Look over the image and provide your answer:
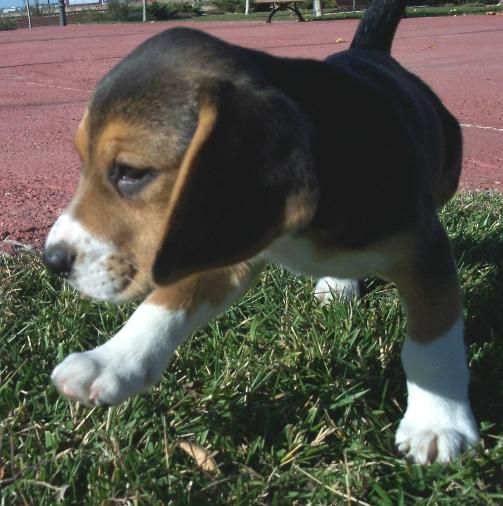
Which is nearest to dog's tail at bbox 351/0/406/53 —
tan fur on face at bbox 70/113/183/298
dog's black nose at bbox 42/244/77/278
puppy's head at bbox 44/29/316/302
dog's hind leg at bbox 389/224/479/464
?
dog's hind leg at bbox 389/224/479/464

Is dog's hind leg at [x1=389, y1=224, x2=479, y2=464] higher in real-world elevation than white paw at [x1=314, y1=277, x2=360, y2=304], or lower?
higher

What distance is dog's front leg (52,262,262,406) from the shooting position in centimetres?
266

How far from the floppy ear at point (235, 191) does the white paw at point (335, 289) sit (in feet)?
4.44

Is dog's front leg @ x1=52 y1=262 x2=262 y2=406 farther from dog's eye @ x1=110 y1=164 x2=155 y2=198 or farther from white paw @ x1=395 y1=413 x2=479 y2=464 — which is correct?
white paw @ x1=395 y1=413 x2=479 y2=464

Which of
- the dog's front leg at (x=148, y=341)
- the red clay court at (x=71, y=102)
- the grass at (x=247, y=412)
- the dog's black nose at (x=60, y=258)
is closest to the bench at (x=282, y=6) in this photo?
the red clay court at (x=71, y=102)

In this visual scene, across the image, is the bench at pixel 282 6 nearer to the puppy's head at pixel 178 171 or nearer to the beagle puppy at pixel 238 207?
Answer: the beagle puppy at pixel 238 207

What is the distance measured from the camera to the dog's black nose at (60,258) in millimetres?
2527

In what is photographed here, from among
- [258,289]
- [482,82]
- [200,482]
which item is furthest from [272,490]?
[482,82]

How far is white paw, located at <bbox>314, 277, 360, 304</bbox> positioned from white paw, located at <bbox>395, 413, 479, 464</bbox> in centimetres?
99

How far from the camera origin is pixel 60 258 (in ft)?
8.33

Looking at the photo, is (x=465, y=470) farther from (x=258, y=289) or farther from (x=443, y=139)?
(x=443, y=139)

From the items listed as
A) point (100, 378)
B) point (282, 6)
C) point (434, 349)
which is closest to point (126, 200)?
point (100, 378)

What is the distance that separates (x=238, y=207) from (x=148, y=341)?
2.65ft

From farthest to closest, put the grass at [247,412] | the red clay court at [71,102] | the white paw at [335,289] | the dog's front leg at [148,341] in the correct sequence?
the red clay court at [71,102]
the white paw at [335,289]
the dog's front leg at [148,341]
the grass at [247,412]
